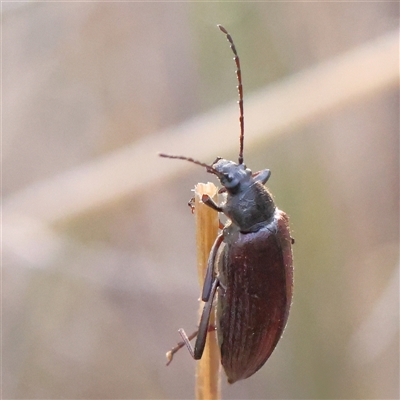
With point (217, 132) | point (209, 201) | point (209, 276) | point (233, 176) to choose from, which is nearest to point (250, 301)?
point (209, 276)

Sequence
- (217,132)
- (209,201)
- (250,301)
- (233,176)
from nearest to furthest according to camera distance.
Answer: (209,201)
(250,301)
(233,176)
(217,132)

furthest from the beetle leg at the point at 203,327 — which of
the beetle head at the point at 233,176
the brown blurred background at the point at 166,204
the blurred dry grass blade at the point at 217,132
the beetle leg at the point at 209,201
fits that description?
the brown blurred background at the point at 166,204

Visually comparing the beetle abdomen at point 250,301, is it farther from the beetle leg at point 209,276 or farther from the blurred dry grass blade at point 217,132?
the blurred dry grass blade at point 217,132

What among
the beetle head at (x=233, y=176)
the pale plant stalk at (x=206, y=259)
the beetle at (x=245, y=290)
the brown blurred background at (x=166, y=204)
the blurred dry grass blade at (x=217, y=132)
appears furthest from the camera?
the brown blurred background at (x=166, y=204)

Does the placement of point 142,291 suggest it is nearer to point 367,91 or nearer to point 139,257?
point 139,257

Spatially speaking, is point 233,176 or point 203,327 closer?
point 203,327

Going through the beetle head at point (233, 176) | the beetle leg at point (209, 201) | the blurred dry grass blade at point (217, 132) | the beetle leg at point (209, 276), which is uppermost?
the blurred dry grass blade at point (217, 132)

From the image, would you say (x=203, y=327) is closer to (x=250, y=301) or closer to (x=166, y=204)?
(x=250, y=301)
